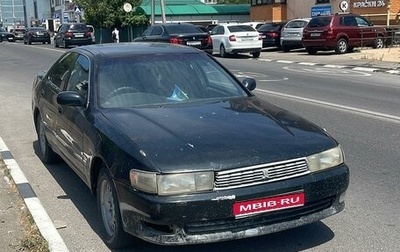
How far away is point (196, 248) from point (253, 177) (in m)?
0.81

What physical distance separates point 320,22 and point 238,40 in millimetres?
3749

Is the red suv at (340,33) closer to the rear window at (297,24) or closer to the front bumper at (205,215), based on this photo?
the rear window at (297,24)

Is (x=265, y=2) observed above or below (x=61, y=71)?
above

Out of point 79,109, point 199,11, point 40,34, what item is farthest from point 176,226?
point 199,11

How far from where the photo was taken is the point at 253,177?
12.5 feet

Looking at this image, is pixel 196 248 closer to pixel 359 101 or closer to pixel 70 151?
pixel 70 151

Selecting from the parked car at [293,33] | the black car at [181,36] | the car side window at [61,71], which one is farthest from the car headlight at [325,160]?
the parked car at [293,33]

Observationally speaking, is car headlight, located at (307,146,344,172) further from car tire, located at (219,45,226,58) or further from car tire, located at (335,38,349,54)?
car tire, located at (219,45,226,58)

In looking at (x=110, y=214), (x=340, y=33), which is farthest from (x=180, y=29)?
(x=110, y=214)

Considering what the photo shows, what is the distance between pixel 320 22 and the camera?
82.6 ft

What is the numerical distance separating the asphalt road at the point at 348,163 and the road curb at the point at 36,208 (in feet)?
0.26

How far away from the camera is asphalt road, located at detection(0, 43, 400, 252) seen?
4359 mm

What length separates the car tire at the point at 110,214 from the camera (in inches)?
164

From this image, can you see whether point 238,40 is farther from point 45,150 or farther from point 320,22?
point 45,150
